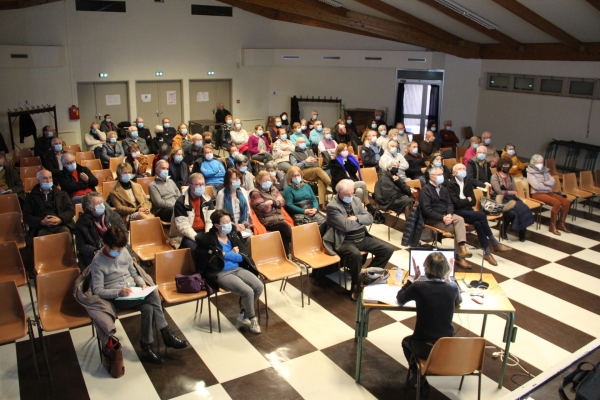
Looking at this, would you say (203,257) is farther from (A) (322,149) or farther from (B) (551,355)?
(A) (322,149)

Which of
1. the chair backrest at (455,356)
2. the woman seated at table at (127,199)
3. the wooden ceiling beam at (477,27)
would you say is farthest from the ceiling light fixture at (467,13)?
the chair backrest at (455,356)

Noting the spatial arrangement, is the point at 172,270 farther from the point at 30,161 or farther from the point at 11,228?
the point at 30,161

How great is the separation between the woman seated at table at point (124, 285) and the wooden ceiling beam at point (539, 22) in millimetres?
7178

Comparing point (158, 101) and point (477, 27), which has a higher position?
point (477, 27)

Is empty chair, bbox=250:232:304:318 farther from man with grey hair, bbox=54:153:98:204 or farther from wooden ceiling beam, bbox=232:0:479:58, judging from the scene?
wooden ceiling beam, bbox=232:0:479:58

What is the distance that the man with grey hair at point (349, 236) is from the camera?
18.4 feet

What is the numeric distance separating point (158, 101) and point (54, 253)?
882 centimetres

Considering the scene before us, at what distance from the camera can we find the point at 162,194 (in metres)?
6.55

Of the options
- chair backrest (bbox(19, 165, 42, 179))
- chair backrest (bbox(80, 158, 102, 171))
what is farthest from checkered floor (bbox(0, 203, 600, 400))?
chair backrest (bbox(80, 158, 102, 171))

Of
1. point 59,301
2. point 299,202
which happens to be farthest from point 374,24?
point 59,301

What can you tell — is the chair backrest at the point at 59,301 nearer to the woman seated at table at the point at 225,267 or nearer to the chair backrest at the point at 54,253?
the chair backrest at the point at 54,253

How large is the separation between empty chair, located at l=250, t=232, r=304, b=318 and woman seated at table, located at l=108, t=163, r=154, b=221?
1668mm

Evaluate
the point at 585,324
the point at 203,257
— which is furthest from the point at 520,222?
the point at 203,257

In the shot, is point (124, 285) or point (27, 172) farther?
point (27, 172)
